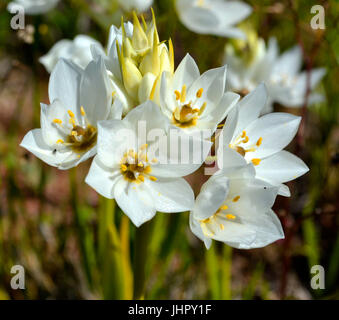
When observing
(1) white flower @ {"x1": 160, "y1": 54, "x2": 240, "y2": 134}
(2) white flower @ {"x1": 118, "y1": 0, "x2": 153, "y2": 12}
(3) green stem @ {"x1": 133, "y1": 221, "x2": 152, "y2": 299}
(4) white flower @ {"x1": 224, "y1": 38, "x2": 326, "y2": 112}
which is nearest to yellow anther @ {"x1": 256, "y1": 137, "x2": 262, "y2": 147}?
(1) white flower @ {"x1": 160, "y1": 54, "x2": 240, "y2": 134}

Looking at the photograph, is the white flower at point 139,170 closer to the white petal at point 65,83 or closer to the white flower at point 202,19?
the white petal at point 65,83

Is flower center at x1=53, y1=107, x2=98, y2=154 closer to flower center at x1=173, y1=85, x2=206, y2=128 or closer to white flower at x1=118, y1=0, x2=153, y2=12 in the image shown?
flower center at x1=173, y1=85, x2=206, y2=128

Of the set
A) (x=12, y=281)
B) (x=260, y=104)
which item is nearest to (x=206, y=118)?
(x=260, y=104)

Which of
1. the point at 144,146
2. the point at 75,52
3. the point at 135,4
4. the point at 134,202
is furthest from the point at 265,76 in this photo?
the point at 134,202

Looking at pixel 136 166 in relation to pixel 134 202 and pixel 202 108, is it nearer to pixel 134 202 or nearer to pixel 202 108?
pixel 134 202

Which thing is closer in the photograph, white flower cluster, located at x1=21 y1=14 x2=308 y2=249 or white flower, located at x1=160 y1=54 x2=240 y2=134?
white flower cluster, located at x1=21 y1=14 x2=308 y2=249
